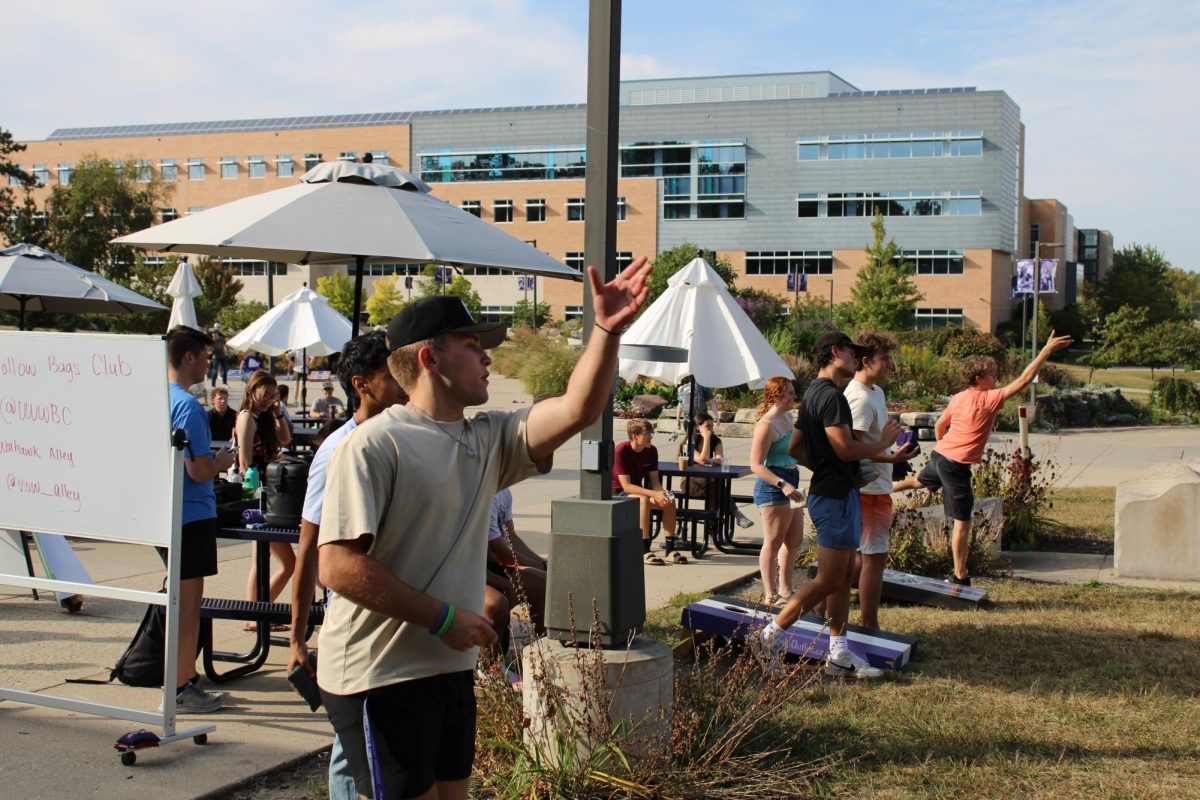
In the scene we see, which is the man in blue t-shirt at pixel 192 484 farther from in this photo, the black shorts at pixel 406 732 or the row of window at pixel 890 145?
the row of window at pixel 890 145

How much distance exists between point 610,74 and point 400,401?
165 centimetres

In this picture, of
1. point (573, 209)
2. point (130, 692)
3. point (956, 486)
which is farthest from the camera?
point (573, 209)

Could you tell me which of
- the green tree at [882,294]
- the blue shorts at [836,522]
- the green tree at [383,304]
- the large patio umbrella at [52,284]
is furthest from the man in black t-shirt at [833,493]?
the green tree at [383,304]

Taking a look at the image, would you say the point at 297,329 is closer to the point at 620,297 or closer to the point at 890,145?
the point at 620,297

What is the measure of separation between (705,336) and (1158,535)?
14.9ft

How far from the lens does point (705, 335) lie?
11180mm

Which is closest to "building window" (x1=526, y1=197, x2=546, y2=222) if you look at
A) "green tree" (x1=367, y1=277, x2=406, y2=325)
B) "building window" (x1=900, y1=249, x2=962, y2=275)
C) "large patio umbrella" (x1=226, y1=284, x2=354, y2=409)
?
"green tree" (x1=367, y1=277, x2=406, y2=325)

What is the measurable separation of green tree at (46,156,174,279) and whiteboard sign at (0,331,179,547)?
212ft

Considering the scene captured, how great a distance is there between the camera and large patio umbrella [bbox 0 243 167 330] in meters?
10.2

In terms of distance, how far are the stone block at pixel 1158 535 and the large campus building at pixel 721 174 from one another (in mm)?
66727

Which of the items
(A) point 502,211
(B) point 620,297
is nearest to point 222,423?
(B) point 620,297

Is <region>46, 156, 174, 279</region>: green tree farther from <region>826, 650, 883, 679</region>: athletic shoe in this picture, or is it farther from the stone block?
<region>826, 650, 883, 679</region>: athletic shoe

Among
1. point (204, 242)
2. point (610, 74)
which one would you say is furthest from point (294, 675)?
point (204, 242)

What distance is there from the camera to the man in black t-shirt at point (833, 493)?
611 centimetres
